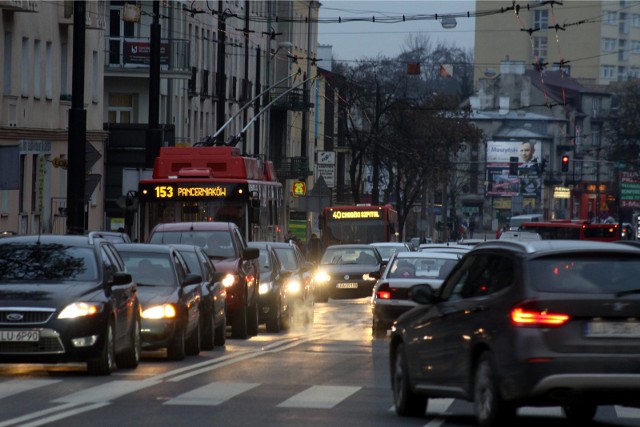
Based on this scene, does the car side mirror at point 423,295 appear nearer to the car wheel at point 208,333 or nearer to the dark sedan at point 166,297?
the dark sedan at point 166,297

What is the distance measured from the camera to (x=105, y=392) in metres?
17.1

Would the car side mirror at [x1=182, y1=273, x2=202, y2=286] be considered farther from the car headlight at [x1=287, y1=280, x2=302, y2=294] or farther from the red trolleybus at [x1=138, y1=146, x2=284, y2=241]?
the red trolleybus at [x1=138, y1=146, x2=284, y2=241]

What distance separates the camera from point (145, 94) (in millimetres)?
67000

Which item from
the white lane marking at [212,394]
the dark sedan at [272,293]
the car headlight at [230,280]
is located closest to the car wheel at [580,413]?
the white lane marking at [212,394]

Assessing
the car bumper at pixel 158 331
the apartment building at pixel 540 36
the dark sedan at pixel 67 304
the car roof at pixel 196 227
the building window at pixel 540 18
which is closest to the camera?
the dark sedan at pixel 67 304

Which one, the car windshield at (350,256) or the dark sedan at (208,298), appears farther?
the car windshield at (350,256)

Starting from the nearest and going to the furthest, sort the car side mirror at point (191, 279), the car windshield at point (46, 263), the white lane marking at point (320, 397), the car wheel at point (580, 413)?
the car wheel at point (580, 413), the white lane marking at point (320, 397), the car windshield at point (46, 263), the car side mirror at point (191, 279)

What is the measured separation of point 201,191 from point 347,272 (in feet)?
45.6

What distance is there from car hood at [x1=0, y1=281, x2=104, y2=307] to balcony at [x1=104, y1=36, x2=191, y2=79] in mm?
42675

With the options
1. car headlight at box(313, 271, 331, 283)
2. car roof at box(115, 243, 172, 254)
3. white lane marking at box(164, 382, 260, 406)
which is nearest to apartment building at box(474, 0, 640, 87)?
car headlight at box(313, 271, 331, 283)

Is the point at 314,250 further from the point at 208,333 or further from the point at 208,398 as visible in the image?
the point at 208,398

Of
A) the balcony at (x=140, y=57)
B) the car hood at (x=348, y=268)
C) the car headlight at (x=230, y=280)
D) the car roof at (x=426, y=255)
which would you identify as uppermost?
the balcony at (x=140, y=57)

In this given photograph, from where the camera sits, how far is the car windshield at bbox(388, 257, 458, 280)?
98.3ft

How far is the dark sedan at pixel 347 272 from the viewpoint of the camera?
49.1 meters
